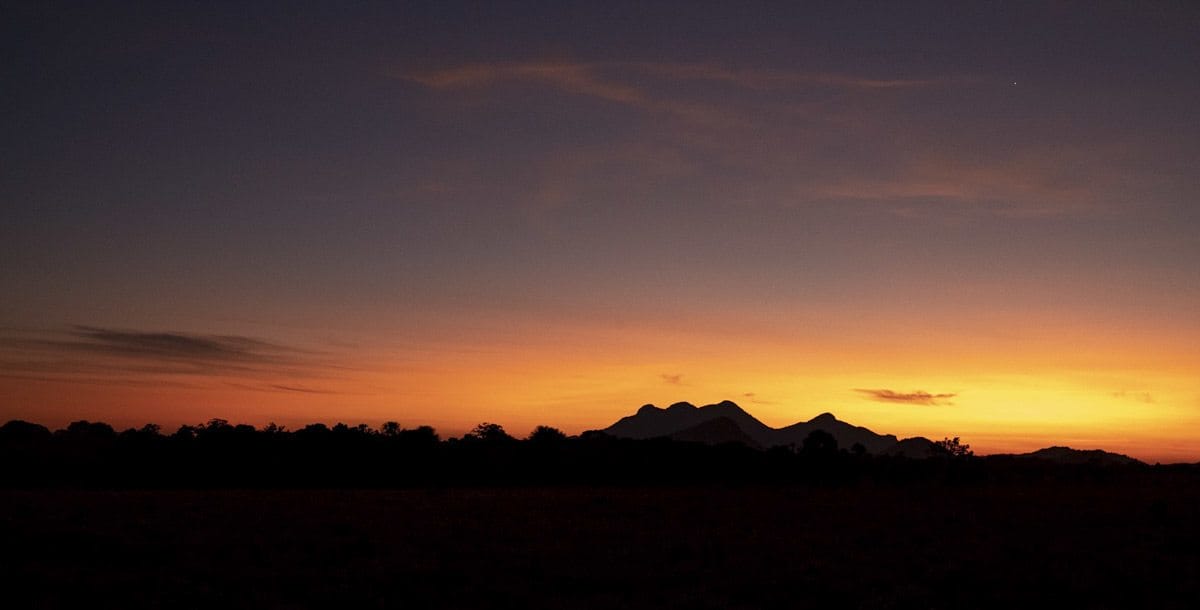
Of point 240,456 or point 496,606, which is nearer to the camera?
point 496,606

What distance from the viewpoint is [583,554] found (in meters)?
24.4

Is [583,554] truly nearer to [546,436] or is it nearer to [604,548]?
[604,548]

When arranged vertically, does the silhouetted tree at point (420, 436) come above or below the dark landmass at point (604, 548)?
above

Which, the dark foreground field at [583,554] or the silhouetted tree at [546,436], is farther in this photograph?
the silhouetted tree at [546,436]

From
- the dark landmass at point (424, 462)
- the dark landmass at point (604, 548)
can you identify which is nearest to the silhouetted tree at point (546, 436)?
the dark landmass at point (424, 462)

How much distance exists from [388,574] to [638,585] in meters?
5.79

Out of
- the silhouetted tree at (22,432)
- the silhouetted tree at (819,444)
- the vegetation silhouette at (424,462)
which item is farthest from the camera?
the silhouetted tree at (819,444)

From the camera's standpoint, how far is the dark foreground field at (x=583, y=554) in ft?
63.0

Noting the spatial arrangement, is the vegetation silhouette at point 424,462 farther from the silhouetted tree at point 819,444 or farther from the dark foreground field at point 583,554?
the dark foreground field at point 583,554

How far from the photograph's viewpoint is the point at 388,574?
69.7 ft

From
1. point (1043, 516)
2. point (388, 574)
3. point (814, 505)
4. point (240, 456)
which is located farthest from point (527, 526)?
point (240, 456)

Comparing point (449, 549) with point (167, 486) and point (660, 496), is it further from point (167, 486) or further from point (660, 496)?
point (167, 486)

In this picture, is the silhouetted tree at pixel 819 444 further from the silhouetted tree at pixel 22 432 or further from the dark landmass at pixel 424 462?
the silhouetted tree at pixel 22 432

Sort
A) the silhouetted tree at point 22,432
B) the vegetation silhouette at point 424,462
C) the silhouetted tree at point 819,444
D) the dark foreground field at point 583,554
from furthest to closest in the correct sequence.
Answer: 1. the silhouetted tree at point 819,444
2. the silhouetted tree at point 22,432
3. the vegetation silhouette at point 424,462
4. the dark foreground field at point 583,554
